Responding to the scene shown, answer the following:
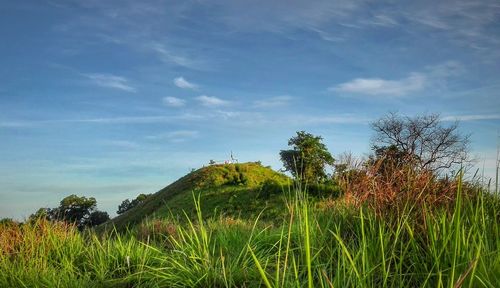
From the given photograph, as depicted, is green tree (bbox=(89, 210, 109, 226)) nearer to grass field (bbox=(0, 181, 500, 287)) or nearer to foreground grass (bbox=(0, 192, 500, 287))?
foreground grass (bbox=(0, 192, 500, 287))

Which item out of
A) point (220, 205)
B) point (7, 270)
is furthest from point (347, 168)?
point (220, 205)

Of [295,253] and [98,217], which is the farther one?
[98,217]

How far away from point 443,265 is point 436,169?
392 centimetres

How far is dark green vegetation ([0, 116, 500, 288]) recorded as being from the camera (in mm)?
4172

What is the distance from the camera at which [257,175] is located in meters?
37.0

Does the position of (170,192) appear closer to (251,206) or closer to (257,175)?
(257,175)

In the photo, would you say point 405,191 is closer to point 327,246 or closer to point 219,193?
point 327,246

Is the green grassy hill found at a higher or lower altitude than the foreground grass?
higher

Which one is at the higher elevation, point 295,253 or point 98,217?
point 98,217

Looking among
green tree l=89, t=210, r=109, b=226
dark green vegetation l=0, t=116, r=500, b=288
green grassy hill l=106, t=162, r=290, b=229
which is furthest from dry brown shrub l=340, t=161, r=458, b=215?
green tree l=89, t=210, r=109, b=226

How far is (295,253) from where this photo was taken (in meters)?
7.74

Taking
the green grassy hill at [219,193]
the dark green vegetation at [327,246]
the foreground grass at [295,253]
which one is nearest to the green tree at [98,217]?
the green grassy hill at [219,193]

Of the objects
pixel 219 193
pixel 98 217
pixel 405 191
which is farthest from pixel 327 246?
pixel 98 217

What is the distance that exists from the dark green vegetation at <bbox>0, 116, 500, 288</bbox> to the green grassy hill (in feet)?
46.2
